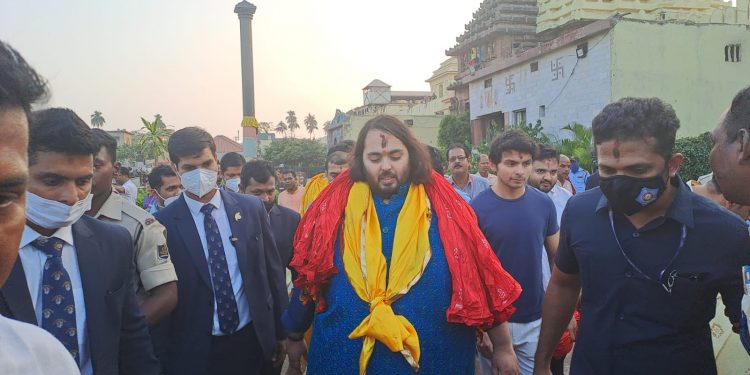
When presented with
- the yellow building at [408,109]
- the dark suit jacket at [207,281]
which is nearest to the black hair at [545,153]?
the dark suit jacket at [207,281]

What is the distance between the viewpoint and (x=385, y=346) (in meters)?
2.31

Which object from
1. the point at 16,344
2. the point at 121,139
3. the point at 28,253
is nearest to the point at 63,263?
the point at 28,253

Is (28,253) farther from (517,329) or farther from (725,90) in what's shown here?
(725,90)

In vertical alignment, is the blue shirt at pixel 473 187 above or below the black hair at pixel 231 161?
below

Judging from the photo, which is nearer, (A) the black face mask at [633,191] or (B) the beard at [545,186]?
(A) the black face mask at [633,191]

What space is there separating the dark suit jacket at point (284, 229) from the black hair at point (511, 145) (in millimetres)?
1805

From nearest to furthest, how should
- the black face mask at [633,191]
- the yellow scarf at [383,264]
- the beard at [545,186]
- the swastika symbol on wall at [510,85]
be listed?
1. the black face mask at [633,191]
2. the yellow scarf at [383,264]
3. the beard at [545,186]
4. the swastika symbol on wall at [510,85]

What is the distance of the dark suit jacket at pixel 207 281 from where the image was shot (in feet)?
9.20

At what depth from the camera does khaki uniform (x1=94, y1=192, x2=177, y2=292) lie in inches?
101

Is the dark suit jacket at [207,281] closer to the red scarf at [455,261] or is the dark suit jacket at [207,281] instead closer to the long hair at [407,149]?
the red scarf at [455,261]

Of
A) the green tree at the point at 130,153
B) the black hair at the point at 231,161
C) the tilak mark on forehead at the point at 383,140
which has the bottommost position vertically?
the black hair at the point at 231,161

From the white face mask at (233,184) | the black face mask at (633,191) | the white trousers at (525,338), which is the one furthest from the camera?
the white face mask at (233,184)

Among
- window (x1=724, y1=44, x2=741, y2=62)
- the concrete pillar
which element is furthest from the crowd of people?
window (x1=724, y1=44, x2=741, y2=62)

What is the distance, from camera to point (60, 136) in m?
2.06
